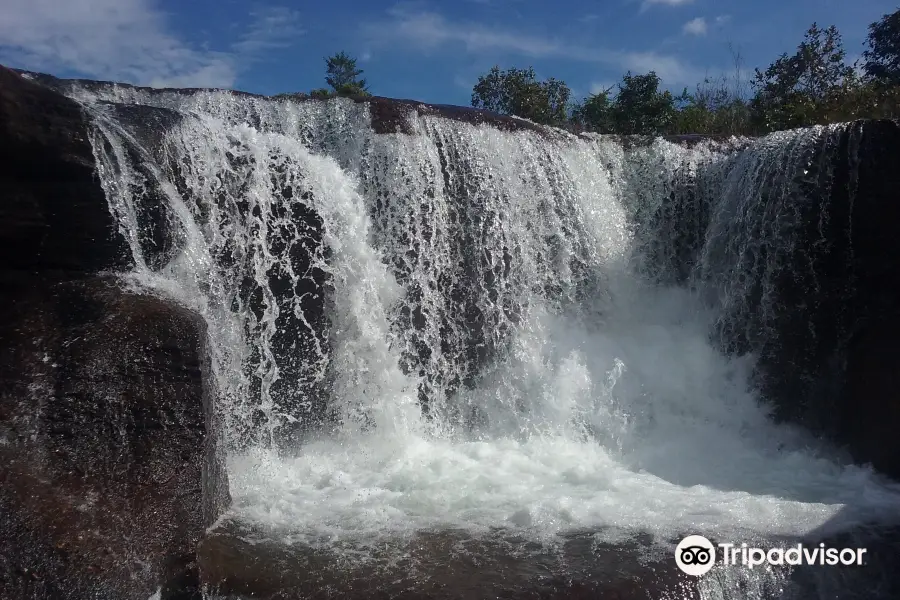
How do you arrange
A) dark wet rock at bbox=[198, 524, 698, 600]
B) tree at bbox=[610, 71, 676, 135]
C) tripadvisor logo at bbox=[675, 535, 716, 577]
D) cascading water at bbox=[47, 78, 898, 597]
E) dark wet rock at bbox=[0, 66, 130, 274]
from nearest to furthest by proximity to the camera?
dark wet rock at bbox=[198, 524, 698, 600]
tripadvisor logo at bbox=[675, 535, 716, 577]
dark wet rock at bbox=[0, 66, 130, 274]
cascading water at bbox=[47, 78, 898, 597]
tree at bbox=[610, 71, 676, 135]

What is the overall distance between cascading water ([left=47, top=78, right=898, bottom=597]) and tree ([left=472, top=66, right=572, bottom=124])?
6.52m

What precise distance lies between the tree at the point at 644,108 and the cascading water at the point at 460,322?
4.69m

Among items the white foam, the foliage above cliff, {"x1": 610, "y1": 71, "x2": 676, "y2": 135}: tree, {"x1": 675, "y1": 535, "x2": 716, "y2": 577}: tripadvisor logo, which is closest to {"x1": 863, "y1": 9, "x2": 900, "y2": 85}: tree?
the foliage above cliff

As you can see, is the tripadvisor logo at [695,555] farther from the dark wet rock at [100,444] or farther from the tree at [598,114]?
the tree at [598,114]

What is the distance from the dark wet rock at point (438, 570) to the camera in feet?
13.1

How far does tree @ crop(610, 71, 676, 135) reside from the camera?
542 inches

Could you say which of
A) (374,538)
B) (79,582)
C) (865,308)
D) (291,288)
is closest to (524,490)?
(374,538)

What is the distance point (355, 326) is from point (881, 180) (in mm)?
5116

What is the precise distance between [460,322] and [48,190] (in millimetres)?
4111

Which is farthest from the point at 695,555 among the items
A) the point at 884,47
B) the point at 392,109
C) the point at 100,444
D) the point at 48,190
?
the point at 884,47

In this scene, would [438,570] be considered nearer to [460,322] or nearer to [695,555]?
[695,555]

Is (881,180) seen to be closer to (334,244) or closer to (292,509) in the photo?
(334,244)

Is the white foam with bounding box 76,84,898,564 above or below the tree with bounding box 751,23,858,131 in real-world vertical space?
below

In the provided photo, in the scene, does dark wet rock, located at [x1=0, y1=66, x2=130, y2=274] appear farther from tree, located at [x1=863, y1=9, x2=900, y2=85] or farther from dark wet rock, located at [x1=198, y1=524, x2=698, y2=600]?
tree, located at [x1=863, y1=9, x2=900, y2=85]
